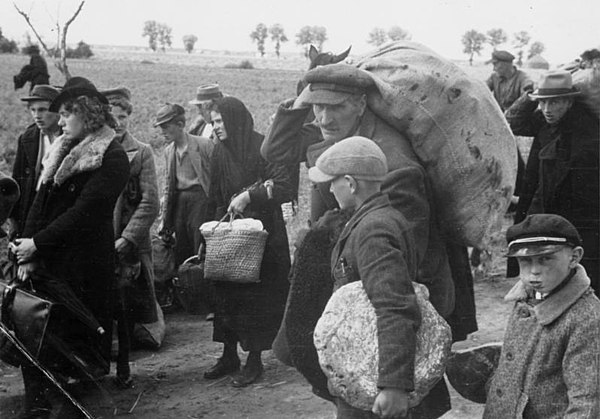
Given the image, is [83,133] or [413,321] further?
[83,133]

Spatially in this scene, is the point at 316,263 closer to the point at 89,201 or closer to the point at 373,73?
the point at 373,73

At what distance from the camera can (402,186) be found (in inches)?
121

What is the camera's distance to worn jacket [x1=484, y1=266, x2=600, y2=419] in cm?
254

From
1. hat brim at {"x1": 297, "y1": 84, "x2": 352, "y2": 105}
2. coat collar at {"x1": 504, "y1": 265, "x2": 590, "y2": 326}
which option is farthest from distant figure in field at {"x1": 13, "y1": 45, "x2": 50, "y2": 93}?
coat collar at {"x1": 504, "y1": 265, "x2": 590, "y2": 326}

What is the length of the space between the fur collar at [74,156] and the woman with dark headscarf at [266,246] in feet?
3.07

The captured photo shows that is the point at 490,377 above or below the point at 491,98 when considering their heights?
below

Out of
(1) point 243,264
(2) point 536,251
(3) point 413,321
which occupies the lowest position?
(1) point 243,264

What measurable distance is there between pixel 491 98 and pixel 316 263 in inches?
41.1

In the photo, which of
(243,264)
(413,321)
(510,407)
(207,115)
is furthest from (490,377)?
(207,115)

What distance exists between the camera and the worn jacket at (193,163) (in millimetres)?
6707

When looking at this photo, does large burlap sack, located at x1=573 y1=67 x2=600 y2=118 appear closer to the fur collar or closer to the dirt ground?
the dirt ground

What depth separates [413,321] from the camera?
2.61 metres

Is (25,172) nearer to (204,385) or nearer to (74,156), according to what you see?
(74,156)

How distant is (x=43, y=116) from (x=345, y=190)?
9.95 feet
